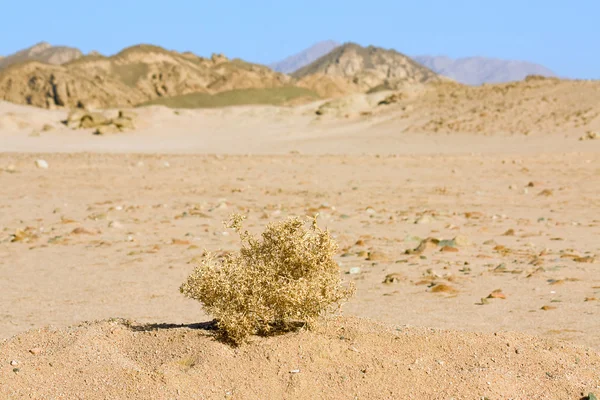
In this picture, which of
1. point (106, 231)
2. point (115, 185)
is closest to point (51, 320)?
point (106, 231)

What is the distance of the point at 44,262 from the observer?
7895mm

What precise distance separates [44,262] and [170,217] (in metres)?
2.90

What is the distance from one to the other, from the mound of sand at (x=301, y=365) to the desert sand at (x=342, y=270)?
1cm

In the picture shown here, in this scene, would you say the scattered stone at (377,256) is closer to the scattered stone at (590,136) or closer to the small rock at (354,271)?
the small rock at (354,271)

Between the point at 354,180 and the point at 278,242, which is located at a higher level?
the point at 278,242

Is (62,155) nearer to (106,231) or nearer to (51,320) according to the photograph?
(106,231)

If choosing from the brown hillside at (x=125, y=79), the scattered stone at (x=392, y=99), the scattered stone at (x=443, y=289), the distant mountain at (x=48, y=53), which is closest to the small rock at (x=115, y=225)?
the scattered stone at (x=443, y=289)

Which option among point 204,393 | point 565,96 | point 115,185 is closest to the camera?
point 204,393

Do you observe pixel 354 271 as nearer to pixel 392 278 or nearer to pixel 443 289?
pixel 392 278

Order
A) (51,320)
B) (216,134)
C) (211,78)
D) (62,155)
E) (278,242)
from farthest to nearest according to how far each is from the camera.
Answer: (211,78) < (216,134) < (62,155) < (51,320) < (278,242)

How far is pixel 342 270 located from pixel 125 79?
5203 centimetres

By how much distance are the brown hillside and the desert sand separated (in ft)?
90.7

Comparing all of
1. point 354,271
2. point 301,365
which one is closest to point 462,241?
Result: point 354,271

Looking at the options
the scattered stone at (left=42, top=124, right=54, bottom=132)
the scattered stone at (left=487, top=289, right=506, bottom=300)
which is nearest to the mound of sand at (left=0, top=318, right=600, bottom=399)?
the scattered stone at (left=487, top=289, right=506, bottom=300)
